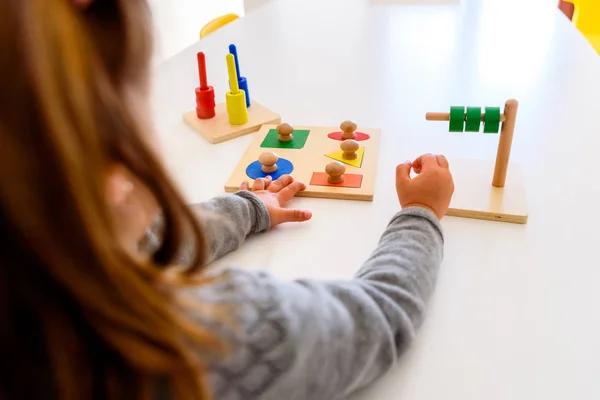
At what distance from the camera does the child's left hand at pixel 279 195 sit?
2.52 ft

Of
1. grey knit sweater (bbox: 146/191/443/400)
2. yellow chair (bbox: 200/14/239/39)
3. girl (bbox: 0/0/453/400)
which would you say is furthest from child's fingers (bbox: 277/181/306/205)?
yellow chair (bbox: 200/14/239/39)

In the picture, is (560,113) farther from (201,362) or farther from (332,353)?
(201,362)

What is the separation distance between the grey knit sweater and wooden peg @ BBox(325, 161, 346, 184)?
0.21 meters

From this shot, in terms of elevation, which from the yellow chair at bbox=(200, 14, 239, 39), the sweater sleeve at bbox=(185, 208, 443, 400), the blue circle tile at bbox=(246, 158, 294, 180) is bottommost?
the sweater sleeve at bbox=(185, 208, 443, 400)

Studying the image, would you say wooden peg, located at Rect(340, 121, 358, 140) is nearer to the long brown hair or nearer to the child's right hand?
the child's right hand

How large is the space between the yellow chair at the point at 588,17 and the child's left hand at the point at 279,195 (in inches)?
Answer: 57.7

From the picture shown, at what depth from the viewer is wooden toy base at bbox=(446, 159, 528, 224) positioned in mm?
760

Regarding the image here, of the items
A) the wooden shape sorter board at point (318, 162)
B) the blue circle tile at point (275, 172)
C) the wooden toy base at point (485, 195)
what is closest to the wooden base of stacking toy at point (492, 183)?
the wooden toy base at point (485, 195)

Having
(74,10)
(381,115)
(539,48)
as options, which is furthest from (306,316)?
(539,48)

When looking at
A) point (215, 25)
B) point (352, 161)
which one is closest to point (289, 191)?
point (352, 161)

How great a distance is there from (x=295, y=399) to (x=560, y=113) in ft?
2.61

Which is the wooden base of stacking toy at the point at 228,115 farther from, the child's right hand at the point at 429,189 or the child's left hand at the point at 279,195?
the child's right hand at the point at 429,189

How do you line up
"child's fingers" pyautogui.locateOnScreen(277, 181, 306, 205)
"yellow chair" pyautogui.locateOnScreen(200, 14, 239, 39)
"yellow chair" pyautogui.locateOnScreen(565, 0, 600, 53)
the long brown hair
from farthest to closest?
"yellow chair" pyautogui.locateOnScreen(565, 0, 600, 53), "yellow chair" pyautogui.locateOnScreen(200, 14, 239, 39), "child's fingers" pyautogui.locateOnScreen(277, 181, 306, 205), the long brown hair

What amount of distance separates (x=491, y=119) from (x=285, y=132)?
343 millimetres
